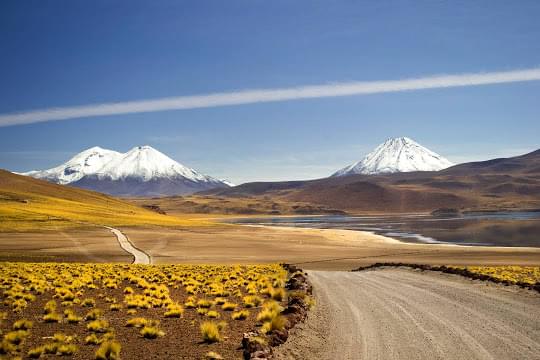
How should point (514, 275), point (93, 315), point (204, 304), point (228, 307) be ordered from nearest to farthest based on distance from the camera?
point (93, 315)
point (228, 307)
point (204, 304)
point (514, 275)

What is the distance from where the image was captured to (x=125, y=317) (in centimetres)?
1508

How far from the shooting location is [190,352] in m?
11.3

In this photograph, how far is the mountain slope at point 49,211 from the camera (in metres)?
77.8

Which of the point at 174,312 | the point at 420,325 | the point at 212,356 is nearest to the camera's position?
the point at 212,356

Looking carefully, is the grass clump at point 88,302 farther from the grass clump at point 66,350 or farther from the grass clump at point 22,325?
the grass clump at point 66,350

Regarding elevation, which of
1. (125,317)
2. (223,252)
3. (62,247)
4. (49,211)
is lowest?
(223,252)

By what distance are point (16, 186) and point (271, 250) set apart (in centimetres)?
12507

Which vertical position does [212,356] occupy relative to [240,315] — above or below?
above

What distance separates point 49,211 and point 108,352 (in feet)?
315

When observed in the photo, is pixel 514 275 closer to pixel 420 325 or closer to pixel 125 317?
pixel 420 325

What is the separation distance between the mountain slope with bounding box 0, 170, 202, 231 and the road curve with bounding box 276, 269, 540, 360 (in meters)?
65.5

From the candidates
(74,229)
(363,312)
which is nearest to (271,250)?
(74,229)

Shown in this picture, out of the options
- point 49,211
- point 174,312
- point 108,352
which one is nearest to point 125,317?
point 174,312

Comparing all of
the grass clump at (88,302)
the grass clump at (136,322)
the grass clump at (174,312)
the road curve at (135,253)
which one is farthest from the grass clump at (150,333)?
the road curve at (135,253)
